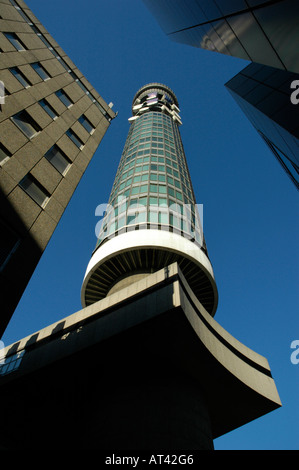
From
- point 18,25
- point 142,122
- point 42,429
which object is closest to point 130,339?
point 42,429

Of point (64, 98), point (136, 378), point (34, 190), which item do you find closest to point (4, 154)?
point (34, 190)

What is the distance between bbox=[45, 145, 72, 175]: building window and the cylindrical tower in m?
10.9

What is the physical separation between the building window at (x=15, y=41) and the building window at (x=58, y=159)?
7137 mm

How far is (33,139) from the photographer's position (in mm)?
14547

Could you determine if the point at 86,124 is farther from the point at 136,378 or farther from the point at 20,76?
the point at 136,378

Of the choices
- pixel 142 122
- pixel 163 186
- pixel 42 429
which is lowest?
pixel 42 429

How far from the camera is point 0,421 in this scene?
19.2 meters

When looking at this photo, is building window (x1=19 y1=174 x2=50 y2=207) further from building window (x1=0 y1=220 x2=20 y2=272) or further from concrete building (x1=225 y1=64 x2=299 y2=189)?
concrete building (x1=225 y1=64 x2=299 y2=189)

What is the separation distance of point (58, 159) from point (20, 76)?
16.9 ft

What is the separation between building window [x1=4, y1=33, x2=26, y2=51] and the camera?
A: 57.3 ft

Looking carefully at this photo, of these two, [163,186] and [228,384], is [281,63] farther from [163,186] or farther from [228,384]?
[163,186]

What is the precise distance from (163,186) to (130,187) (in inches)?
163

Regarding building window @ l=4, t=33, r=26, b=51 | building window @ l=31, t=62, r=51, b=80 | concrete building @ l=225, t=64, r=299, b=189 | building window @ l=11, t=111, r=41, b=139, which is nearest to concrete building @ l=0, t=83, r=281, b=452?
concrete building @ l=225, t=64, r=299, b=189
